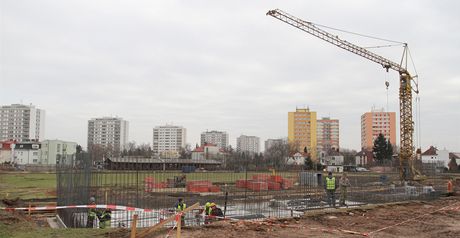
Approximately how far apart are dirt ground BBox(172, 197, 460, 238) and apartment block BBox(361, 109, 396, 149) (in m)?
130

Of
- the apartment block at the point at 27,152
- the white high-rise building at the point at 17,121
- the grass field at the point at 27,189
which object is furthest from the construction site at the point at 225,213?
the white high-rise building at the point at 17,121

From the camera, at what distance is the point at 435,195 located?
23.9 m

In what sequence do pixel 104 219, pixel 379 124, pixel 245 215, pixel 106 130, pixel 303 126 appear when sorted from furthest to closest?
pixel 106 130, pixel 303 126, pixel 379 124, pixel 245 215, pixel 104 219

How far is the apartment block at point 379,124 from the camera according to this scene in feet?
459

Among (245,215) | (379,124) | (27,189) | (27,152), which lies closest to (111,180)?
(245,215)

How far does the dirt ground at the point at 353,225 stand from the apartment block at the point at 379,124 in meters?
130

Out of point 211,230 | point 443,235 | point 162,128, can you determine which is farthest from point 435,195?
point 162,128

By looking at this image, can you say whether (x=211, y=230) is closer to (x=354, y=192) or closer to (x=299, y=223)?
(x=299, y=223)

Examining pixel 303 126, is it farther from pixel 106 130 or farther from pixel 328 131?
pixel 106 130

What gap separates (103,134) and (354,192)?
516 ft

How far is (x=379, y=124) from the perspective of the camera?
463ft

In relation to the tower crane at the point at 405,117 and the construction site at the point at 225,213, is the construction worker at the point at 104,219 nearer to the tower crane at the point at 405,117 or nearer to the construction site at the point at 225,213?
the construction site at the point at 225,213

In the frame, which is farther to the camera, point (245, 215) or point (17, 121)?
point (17, 121)

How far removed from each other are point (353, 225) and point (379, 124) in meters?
137
